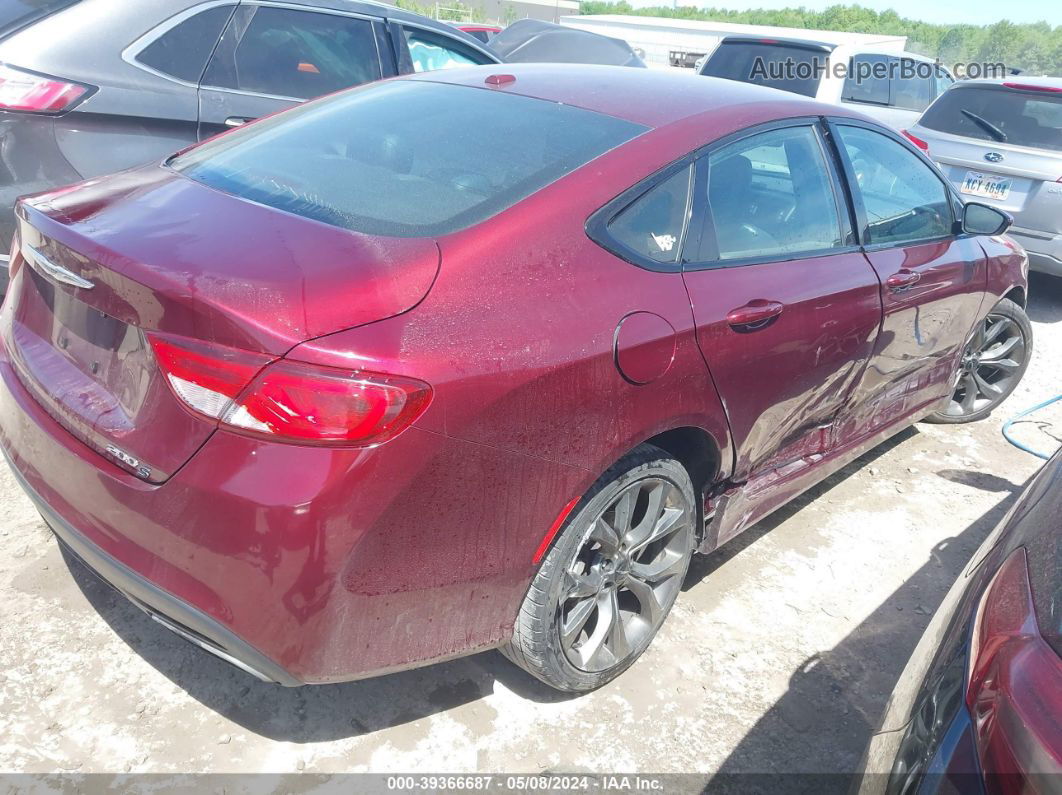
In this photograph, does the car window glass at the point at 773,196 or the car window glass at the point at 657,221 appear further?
the car window glass at the point at 773,196

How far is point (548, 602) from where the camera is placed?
6.93 feet

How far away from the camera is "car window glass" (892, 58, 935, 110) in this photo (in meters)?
9.13

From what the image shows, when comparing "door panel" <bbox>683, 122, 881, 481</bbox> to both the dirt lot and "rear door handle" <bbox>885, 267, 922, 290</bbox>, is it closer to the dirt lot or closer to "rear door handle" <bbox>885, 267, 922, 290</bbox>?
"rear door handle" <bbox>885, 267, 922, 290</bbox>

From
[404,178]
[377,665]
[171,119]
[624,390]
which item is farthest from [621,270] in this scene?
[171,119]

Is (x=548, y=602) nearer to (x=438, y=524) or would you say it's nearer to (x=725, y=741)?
(x=438, y=524)

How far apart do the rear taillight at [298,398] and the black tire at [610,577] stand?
2.09ft

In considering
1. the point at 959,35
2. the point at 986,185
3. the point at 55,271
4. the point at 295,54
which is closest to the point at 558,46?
the point at 986,185

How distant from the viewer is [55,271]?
1.99m

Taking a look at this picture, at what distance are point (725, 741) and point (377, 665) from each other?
3.45 feet

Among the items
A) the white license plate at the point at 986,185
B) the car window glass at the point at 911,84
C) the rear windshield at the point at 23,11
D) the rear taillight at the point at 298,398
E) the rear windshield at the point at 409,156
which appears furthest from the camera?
the car window glass at the point at 911,84

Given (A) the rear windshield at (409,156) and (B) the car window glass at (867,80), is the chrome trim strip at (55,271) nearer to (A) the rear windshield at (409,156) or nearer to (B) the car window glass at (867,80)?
(A) the rear windshield at (409,156)

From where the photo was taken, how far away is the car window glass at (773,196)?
2.47 metres

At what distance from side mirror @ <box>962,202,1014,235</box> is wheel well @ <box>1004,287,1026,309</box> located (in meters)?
0.68

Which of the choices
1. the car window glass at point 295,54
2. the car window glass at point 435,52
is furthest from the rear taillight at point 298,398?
the car window glass at point 435,52
